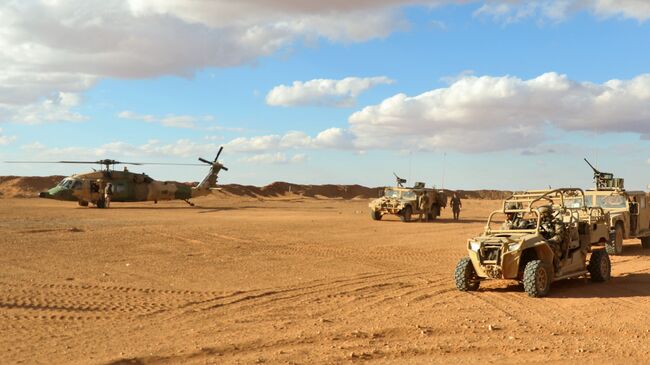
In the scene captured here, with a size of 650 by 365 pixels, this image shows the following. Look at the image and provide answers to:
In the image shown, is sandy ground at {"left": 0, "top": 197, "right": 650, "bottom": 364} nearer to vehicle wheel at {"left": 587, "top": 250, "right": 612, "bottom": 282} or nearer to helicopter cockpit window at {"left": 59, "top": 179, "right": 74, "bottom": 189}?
vehicle wheel at {"left": 587, "top": 250, "right": 612, "bottom": 282}

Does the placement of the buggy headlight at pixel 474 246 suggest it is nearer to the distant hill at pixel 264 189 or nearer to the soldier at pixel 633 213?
the soldier at pixel 633 213

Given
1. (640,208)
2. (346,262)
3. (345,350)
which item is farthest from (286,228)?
(345,350)

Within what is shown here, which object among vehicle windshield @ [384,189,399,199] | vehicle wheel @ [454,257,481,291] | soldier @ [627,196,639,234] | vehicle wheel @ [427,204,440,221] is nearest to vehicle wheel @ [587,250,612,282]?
vehicle wheel @ [454,257,481,291]

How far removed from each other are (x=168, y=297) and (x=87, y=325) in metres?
2.11

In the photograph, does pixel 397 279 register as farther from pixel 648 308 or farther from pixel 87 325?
pixel 87 325

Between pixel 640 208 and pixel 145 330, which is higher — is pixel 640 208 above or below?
above

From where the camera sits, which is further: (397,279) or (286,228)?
(286,228)

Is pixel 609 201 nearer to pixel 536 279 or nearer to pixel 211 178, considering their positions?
pixel 536 279

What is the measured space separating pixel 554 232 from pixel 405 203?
738 inches

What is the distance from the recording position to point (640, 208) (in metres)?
18.0

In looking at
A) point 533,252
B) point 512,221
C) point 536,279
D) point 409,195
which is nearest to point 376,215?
point 409,195

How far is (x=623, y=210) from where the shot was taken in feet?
57.3

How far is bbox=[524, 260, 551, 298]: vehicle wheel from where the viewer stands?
10.2m

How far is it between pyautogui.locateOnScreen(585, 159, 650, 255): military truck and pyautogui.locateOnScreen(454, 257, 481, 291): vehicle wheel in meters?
7.31
